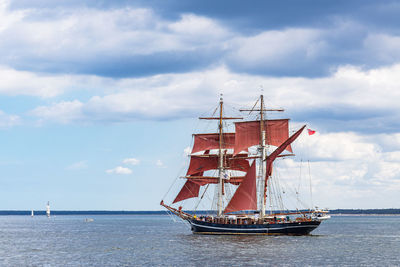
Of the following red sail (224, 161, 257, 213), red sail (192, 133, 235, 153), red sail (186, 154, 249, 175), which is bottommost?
red sail (224, 161, 257, 213)

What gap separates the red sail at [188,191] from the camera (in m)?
113

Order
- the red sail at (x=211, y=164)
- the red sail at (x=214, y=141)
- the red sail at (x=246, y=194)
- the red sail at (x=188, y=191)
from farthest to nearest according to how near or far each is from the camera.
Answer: the red sail at (x=211, y=164)
the red sail at (x=214, y=141)
the red sail at (x=188, y=191)
the red sail at (x=246, y=194)

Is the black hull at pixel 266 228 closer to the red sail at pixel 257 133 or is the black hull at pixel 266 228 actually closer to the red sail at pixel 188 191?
the red sail at pixel 188 191

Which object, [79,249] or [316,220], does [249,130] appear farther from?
[79,249]

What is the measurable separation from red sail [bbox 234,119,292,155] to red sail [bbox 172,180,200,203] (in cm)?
1170

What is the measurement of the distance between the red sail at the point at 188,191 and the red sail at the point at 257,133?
38.4ft

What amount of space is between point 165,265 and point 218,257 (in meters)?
8.23

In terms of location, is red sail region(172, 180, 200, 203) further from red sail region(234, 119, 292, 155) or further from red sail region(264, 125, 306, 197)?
red sail region(264, 125, 306, 197)

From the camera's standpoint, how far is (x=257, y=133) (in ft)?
348

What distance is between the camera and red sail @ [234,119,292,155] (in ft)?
345

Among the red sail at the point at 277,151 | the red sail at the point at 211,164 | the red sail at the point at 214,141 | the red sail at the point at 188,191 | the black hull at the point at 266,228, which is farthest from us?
the red sail at the point at 211,164

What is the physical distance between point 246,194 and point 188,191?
16.2 metres

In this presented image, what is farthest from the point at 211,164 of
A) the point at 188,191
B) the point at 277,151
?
the point at 277,151

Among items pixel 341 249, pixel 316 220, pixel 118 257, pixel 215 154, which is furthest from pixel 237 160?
pixel 118 257
